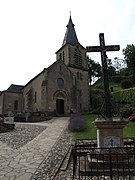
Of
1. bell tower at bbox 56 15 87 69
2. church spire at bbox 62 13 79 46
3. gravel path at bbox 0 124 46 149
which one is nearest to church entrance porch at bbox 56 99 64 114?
bell tower at bbox 56 15 87 69

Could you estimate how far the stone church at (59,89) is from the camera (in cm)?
3266

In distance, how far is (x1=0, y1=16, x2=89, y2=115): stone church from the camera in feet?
107

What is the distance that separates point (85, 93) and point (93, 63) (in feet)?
81.7

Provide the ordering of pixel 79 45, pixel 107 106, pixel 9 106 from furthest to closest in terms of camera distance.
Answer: pixel 79 45
pixel 9 106
pixel 107 106

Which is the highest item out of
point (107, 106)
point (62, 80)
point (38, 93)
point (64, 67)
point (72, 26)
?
point (72, 26)

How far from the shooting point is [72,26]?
138 feet

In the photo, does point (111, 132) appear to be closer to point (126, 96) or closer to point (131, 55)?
point (126, 96)

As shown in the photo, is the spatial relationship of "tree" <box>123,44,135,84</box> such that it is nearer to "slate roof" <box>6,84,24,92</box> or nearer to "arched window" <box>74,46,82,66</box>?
"arched window" <box>74,46,82,66</box>

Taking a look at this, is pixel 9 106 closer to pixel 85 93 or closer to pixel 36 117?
pixel 36 117

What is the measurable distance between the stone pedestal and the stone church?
82.1 ft

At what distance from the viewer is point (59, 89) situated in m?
33.8

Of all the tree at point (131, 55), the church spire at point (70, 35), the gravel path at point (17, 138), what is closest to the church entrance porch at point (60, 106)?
the church spire at point (70, 35)

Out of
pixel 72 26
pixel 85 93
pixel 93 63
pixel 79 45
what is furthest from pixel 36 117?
pixel 93 63

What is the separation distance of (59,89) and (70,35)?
13042 mm
